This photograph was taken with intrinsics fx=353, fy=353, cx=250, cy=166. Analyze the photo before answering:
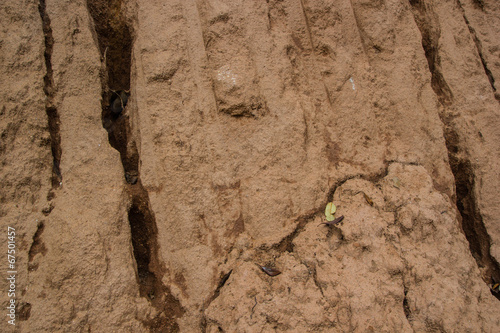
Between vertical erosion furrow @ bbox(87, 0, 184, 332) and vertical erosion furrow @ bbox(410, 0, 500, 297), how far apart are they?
1.37 meters

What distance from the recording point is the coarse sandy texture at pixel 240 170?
4.25 ft

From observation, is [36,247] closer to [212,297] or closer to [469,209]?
[212,297]

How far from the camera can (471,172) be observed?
5.54 feet

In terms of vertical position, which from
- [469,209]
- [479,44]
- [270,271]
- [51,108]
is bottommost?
[469,209]

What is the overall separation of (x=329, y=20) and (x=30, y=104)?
54.2 inches

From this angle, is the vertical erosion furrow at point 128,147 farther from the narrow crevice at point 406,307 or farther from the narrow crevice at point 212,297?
the narrow crevice at point 406,307

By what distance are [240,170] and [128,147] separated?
0.52 m

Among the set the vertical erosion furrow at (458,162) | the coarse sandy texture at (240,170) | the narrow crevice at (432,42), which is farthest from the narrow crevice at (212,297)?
the narrow crevice at (432,42)

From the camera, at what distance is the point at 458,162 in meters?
1.72

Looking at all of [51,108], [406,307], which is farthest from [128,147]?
[406,307]

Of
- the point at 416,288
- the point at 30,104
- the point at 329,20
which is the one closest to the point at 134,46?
the point at 30,104

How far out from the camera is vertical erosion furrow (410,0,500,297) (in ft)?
5.34

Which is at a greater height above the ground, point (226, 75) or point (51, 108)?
point (51, 108)

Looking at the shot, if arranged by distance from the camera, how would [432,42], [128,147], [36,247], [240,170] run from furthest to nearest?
[432,42] → [128,147] → [240,170] → [36,247]
